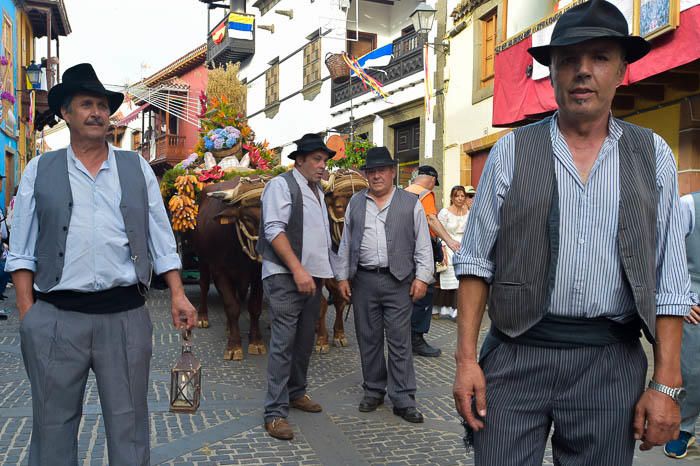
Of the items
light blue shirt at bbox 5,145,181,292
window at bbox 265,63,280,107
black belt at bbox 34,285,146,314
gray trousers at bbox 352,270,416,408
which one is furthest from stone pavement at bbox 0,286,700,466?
window at bbox 265,63,280,107

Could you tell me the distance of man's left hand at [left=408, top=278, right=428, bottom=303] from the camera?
529cm

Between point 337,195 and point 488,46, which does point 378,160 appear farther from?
point 488,46

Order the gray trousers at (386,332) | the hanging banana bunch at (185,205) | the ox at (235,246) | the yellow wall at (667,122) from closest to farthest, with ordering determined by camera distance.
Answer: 1. the gray trousers at (386,332)
2. the ox at (235,246)
3. the hanging banana bunch at (185,205)
4. the yellow wall at (667,122)

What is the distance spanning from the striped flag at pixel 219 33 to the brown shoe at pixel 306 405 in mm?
27280

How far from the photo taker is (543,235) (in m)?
2.11

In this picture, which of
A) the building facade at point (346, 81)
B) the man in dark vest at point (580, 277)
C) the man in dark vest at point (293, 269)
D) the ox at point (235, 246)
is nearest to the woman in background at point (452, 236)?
the ox at point (235, 246)

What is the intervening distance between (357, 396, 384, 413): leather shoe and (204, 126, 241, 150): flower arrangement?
500cm

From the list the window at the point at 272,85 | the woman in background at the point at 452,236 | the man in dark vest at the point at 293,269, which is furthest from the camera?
the window at the point at 272,85

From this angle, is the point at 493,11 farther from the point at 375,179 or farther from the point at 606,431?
the point at 606,431

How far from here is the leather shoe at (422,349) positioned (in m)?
7.43

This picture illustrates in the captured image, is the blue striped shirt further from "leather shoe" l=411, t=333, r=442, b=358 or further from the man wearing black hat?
"leather shoe" l=411, t=333, r=442, b=358

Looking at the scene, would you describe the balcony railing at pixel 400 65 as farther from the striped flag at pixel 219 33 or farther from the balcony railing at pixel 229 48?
the striped flag at pixel 219 33

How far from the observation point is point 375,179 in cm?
544

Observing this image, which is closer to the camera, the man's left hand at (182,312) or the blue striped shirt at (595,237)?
the blue striped shirt at (595,237)
